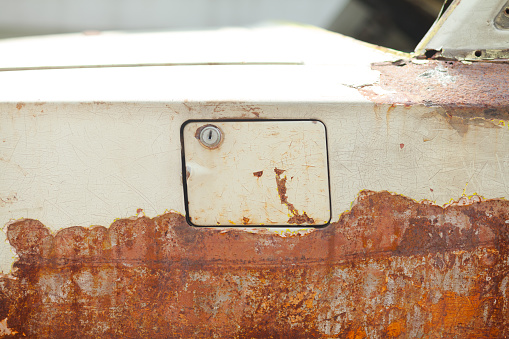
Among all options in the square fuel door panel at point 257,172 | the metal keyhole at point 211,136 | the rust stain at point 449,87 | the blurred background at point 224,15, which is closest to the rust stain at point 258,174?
the square fuel door panel at point 257,172

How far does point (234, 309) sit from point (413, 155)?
61 cm

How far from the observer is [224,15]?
1.60m

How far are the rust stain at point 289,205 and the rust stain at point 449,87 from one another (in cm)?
30

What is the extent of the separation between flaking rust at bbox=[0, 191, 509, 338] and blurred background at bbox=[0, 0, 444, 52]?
74cm

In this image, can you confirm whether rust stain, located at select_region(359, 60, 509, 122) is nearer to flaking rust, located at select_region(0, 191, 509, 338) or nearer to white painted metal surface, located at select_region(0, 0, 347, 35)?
flaking rust, located at select_region(0, 191, 509, 338)

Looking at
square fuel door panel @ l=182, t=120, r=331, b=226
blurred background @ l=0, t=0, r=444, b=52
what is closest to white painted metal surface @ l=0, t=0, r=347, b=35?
blurred background @ l=0, t=0, r=444, b=52

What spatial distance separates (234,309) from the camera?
3.31ft

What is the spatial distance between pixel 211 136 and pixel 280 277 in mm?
409

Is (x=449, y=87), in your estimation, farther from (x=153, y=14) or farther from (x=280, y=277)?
(x=153, y=14)

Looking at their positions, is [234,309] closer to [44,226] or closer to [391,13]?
[44,226]

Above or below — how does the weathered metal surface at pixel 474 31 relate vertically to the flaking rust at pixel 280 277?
above

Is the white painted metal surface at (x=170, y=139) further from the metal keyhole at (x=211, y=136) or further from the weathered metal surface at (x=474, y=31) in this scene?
the weathered metal surface at (x=474, y=31)

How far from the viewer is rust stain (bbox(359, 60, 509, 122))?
36.6 inches

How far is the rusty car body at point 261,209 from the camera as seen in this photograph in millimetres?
940
